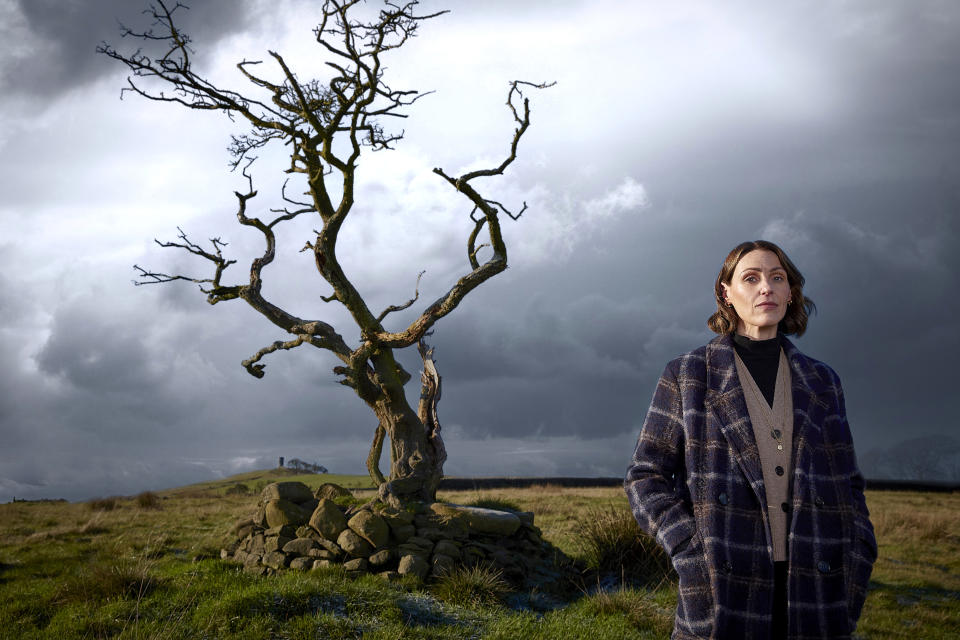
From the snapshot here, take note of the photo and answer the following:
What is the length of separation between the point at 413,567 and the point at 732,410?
7.16m

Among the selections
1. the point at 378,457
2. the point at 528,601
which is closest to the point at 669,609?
the point at 528,601

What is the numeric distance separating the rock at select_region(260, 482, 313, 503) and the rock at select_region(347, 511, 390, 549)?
146 centimetres

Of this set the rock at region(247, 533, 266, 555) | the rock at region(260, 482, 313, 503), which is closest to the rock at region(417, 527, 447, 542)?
the rock at region(260, 482, 313, 503)

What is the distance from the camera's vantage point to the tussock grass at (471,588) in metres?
8.42

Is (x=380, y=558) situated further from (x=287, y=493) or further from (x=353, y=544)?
(x=287, y=493)

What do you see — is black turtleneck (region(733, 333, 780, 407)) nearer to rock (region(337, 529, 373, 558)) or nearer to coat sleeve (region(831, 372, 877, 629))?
coat sleeve (region(831, 372, 877, 629))

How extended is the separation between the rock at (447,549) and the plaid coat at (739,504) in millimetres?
7095

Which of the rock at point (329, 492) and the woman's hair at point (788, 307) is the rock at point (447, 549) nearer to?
the rock at point (329, 492)

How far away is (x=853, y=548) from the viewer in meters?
3.06

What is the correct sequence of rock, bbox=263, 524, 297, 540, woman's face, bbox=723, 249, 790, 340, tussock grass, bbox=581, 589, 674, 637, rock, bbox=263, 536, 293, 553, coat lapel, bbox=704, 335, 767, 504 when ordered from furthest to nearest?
rock, bbox=263, 524, 297, 540
rock, bbox=263, 536, 293, 553
tussock grass, bbox=581, 589, 674, 637
woman's face, bbox=723, 249, 790, 340
coat lapel, bbox=704, 335, 767, 504

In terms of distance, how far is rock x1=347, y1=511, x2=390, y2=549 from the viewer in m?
9.74

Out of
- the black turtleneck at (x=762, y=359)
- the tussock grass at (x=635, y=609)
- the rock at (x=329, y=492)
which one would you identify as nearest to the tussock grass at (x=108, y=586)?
the rock at (x=329, y=492)

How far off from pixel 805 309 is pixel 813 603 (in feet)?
4.79

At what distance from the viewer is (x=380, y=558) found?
9.48 meters
